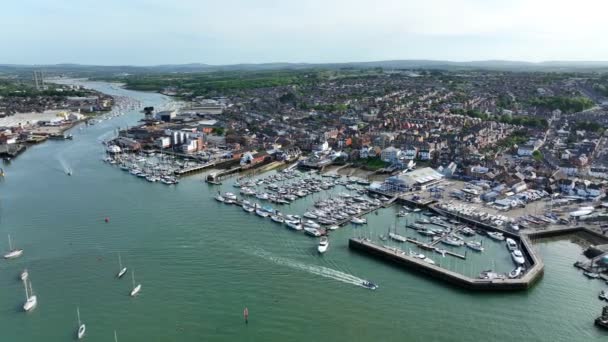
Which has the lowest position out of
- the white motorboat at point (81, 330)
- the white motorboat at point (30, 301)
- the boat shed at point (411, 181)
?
the white motorboat at point (81, 330)

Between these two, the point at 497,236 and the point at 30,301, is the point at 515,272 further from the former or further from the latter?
the point at 30,301

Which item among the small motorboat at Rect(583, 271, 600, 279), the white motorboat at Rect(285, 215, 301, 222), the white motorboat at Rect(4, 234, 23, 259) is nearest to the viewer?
the small motorboat at Rect(583, 271, 600, 279)

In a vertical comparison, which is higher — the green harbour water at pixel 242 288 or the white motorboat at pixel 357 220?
the white motorboat at pixel 357 220

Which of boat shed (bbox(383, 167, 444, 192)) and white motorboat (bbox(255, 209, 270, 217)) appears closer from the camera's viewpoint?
white motorboat (bbox(255, 209, 270, 217))

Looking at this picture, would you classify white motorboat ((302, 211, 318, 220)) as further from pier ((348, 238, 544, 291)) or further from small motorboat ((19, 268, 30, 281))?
small motorboat ((19, 268, 30, 281))

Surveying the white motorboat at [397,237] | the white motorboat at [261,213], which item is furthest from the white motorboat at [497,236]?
the white motorboat at [261,213]

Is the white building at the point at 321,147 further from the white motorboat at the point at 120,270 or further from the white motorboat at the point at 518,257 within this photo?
the white motorboat at the point at 120,270

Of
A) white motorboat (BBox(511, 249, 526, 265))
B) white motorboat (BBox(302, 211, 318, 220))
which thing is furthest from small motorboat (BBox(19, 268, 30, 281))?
white motorboat (BBox(511, 249, 526, 265))
